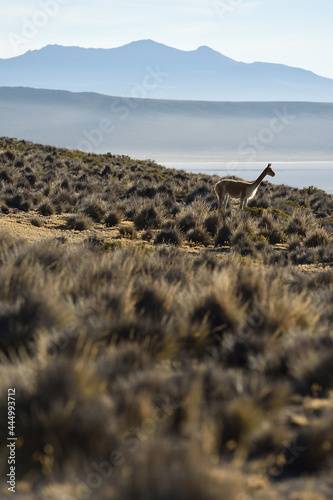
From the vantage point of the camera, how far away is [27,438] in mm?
2586

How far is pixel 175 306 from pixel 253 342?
3.08ft

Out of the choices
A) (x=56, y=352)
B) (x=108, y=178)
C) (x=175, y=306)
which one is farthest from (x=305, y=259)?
(x=108, y=178)

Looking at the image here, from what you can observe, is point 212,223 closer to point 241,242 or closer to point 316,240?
point 241,242

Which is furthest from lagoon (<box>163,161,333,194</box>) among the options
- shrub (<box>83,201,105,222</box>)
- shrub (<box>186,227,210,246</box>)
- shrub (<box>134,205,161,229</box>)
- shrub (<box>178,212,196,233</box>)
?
shrub (<box>186,227,210,246</box>)

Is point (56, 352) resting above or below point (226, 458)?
above

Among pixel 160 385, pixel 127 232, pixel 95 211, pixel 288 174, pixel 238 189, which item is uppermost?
pixel 288 174

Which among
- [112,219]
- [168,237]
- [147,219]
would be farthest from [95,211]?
[168,237]

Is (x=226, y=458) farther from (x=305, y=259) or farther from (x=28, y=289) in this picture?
(x=305, y=259)

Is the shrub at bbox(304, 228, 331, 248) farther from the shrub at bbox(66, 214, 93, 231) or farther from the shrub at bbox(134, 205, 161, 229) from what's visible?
the shrub at bbox(66, 214, 93, 231)

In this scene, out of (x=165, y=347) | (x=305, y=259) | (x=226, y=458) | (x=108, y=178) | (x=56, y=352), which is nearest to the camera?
(x=226, y=458)

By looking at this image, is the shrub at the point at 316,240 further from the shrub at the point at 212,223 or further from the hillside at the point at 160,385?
the hillside at the point at 160,385

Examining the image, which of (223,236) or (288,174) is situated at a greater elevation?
(288,174)

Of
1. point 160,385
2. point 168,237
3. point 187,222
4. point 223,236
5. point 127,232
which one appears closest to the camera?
point 160,385

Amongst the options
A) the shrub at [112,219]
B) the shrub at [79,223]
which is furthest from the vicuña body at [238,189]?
the shrub at [79,223]
